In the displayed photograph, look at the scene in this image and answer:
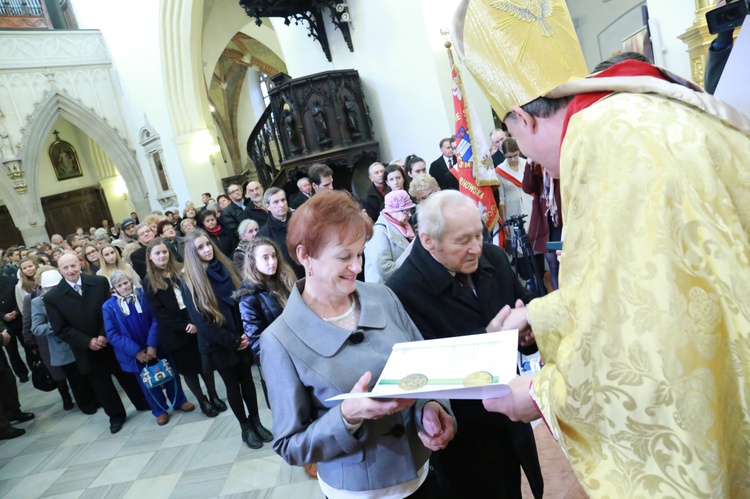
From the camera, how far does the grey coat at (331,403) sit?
143cm

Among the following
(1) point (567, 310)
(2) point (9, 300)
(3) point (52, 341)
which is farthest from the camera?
(2) point (9, 300)

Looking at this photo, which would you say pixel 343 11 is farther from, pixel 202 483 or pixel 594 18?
pixel 202 483

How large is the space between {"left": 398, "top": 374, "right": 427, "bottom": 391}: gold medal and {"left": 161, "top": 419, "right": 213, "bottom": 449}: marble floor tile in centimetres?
343

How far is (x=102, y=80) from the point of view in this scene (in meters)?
15.6

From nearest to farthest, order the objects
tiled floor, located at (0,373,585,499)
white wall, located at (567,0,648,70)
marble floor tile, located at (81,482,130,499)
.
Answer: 1. tiled floor, located at (0,373,585,499)
2. marble floor tile, located at (81,482,130,499)
3. white wall, located at (567,0,648,70)

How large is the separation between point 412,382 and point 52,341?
503 cm

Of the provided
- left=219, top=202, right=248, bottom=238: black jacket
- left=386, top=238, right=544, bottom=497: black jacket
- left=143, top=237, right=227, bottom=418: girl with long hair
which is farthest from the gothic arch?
left=386, top=238, right=544, bottom=497: black jacket

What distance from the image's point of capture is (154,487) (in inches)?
138

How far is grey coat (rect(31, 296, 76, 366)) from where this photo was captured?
4.96 metres

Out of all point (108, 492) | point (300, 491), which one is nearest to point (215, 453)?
point (108, 492)

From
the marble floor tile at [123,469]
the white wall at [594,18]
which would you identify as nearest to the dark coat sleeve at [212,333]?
the marble floor tile at [123,469]

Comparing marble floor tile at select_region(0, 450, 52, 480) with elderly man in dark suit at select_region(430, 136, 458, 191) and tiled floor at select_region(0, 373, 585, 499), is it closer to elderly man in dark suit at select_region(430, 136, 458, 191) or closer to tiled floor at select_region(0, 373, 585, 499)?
tiled floor at select_region(0, 373, 585, 499)

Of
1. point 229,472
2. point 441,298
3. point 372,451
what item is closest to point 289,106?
point 229,472

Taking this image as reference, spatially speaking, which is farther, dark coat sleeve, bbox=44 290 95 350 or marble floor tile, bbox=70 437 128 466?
dark coat sleeve, bbox=44 290 95 350
